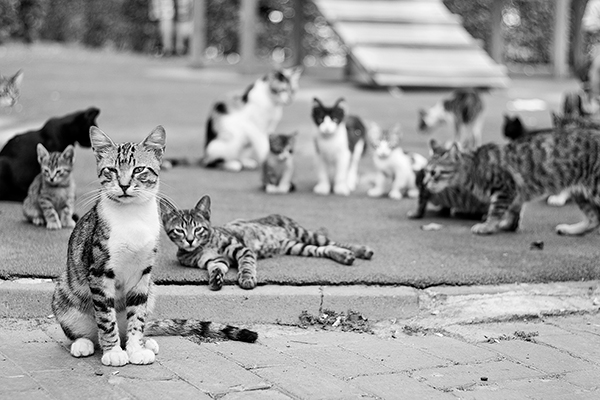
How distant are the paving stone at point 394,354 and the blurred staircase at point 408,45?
398 inches

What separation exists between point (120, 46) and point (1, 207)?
18.9 metres

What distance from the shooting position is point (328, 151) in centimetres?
822

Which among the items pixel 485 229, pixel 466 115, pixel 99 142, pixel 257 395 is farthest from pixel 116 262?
pixel 466 115

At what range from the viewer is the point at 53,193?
6.27 m

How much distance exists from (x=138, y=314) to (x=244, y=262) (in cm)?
112

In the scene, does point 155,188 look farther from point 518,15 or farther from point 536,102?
point 518,15

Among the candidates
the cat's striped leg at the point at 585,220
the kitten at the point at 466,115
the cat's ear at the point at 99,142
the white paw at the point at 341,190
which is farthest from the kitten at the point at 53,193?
the kitten at the point at 466,115

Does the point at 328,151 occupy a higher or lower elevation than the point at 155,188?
lower

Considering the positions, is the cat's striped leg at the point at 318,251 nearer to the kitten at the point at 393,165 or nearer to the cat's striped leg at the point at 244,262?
the cat's striped leg at the point at 244,262

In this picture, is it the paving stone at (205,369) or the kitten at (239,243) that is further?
the kitten at (239,243)

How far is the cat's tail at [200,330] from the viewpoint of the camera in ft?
15.0

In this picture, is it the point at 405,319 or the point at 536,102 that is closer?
the point at 405,319

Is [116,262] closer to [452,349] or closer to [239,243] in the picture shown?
[239,243]

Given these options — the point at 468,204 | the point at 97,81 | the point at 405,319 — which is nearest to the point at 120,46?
the point at 97,81
